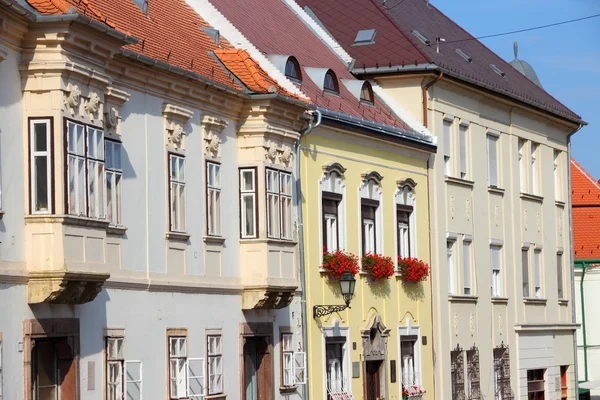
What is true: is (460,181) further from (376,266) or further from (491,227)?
(376,266)

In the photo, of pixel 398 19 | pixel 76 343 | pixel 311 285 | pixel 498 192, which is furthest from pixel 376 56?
pixel 76 343

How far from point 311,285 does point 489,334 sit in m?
10.7

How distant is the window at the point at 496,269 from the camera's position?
134 feet

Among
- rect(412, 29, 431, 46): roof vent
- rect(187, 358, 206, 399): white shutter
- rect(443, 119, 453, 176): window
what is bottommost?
rect(187, 358, 206, 399): white shutter

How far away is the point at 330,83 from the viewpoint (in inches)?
1319

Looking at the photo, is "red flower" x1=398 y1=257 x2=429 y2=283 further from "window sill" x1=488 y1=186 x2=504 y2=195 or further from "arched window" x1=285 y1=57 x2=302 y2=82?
"window sill" x1=488 y1=186 x2=504 y2=195

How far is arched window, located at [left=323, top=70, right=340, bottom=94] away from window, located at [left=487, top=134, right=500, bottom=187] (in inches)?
334

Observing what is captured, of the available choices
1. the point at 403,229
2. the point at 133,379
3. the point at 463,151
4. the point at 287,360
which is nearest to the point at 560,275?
the point at 463,151

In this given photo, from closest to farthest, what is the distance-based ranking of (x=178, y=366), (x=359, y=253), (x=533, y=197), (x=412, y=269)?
(x=178, y=366)
(x=359, y=253)
(x=412, y=269)
(x=533, y=197)

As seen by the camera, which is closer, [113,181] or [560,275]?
[113,181]

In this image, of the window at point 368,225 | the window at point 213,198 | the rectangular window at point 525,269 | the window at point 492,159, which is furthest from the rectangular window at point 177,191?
the rectangular window at point 525,269

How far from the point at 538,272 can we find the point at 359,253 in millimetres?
12859

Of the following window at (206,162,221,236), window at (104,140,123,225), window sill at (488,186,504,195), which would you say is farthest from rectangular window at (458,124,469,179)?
window at (104,140,123,225)

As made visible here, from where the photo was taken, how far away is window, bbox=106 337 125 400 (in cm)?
2216
